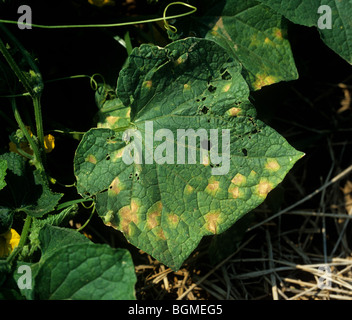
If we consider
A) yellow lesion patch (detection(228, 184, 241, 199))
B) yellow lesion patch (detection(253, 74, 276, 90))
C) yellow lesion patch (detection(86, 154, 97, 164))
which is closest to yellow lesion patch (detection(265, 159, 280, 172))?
yellow lesion patch (detection(228, 184, 241, 199))

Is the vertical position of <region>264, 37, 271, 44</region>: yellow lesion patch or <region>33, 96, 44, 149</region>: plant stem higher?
<region>264, 37, 271, 44</region>: yellow lesion patch

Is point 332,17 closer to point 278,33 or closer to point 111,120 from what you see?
point 278,33

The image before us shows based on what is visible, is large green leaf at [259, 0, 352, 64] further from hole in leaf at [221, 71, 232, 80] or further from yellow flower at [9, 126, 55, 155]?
yellow flower at [9, 126, 55, 155]

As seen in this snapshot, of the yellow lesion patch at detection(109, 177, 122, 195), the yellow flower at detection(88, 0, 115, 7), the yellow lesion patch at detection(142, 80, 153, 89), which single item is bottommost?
the yellow lesion patch at detection(109, 177, 122, 195)

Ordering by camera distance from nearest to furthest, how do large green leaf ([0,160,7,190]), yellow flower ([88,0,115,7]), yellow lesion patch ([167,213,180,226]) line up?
1. large green leaf ([0,160,7,190])
2. yellow lesion patch ([167,213,180,226])
3. yellow flower ([88,0,115,7])

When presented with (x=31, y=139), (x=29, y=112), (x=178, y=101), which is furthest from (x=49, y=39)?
(x=178, y=101)

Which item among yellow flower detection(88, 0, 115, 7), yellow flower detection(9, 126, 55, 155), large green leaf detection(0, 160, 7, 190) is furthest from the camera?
yellow flower detection(88, 0, 115, 7)

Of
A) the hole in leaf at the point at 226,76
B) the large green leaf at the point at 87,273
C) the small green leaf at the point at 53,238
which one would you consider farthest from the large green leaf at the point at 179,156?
the large green leaf at the point at 87,273
